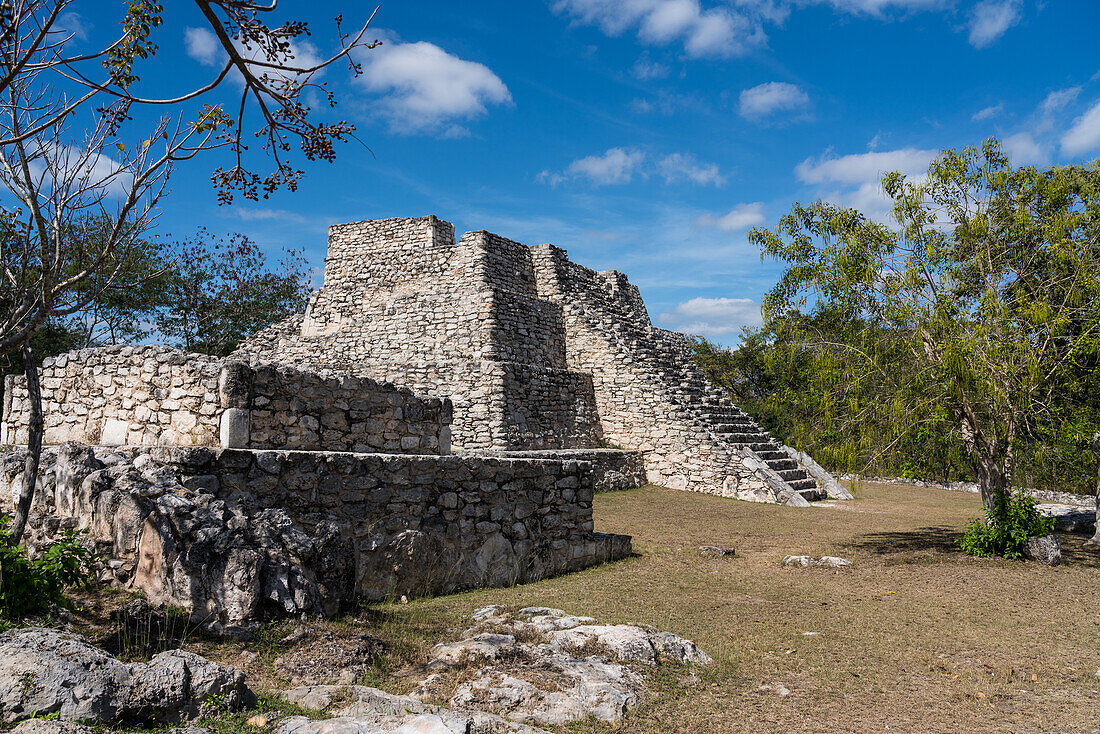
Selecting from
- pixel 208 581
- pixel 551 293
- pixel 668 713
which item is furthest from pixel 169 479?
pixel 551 293

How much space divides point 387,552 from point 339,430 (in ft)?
→ 6.05

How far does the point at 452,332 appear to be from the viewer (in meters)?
18.2

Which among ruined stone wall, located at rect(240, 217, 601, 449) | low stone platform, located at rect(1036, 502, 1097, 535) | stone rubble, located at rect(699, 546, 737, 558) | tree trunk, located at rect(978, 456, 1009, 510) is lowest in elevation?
stone rubble, located at rect(699, 546, 737, 558)

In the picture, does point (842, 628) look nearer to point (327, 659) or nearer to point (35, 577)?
point (327, 659)

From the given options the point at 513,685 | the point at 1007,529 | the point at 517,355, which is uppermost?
the point at 517,355

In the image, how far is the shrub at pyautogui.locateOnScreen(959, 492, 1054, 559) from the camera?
8.87m

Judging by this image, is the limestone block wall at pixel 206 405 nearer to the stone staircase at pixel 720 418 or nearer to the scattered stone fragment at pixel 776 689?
the scattered stone fragment at pixel 776 689

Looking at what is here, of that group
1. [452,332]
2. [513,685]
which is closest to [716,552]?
[513,685]

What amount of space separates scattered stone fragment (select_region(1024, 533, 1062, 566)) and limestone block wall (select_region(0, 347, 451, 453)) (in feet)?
26.8

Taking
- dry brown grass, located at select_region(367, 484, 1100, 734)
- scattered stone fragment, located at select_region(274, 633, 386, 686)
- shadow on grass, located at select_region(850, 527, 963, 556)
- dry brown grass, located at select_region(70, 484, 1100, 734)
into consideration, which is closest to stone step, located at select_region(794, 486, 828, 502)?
shadow on grass, located at select_region(850, 527, 963, 556)

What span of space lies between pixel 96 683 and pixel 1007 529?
33.5 feet

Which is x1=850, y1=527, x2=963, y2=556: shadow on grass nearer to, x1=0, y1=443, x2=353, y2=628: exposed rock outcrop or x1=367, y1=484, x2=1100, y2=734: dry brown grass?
x1=367, y1=484, x2=1100, y2=734: dry brown grass

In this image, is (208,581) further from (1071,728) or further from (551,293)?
(551,293)

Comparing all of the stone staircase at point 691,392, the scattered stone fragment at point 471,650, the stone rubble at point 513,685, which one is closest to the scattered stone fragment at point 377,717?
the stone rubble at point 513,685
